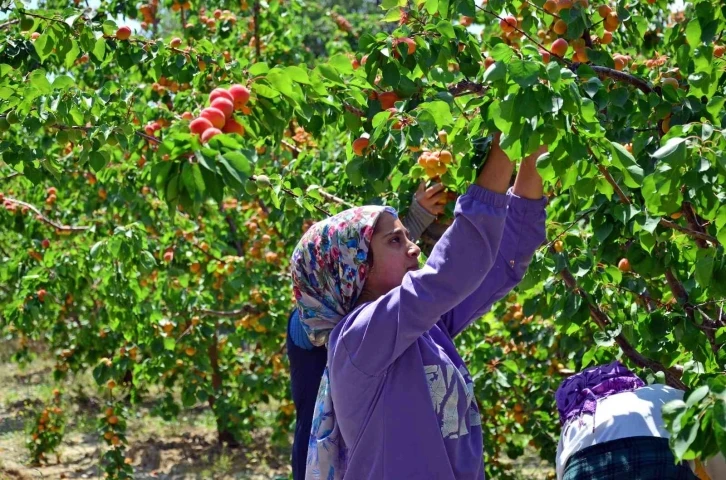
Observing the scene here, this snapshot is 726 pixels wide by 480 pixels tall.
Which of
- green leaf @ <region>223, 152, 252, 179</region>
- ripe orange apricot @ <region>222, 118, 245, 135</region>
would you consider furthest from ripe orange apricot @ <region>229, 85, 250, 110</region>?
green leaf @ <region>223, 152, 252, 179</region>

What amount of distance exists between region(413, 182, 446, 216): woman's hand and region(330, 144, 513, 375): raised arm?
0.89 metres

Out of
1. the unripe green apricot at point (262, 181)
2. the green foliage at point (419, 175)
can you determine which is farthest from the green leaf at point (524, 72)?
the unripe green apricot at point (262, 181)

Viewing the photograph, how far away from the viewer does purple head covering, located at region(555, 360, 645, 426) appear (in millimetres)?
2090

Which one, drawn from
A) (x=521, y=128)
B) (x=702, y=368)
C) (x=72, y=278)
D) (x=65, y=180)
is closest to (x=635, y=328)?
(x=702, y=368)

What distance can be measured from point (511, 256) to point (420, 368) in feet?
1.23

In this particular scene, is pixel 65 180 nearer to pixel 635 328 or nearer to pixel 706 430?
pixel 635 328

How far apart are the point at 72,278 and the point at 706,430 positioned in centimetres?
436

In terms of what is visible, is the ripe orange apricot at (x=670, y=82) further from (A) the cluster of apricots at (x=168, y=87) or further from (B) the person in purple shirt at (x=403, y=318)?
(A) the cluster of apricots at (x=168, y=87)

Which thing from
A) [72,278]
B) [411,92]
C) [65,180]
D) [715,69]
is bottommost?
[715,69]

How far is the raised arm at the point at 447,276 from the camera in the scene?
176 centimetres

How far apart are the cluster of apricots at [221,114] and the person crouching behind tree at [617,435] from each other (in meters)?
1.00

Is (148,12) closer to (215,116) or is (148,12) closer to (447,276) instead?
(215,116)

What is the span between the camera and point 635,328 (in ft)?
8.75

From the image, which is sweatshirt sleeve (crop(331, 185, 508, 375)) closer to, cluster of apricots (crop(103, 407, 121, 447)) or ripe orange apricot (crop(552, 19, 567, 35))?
ripe orange apricot (crop(552, 19, 567, 35))
